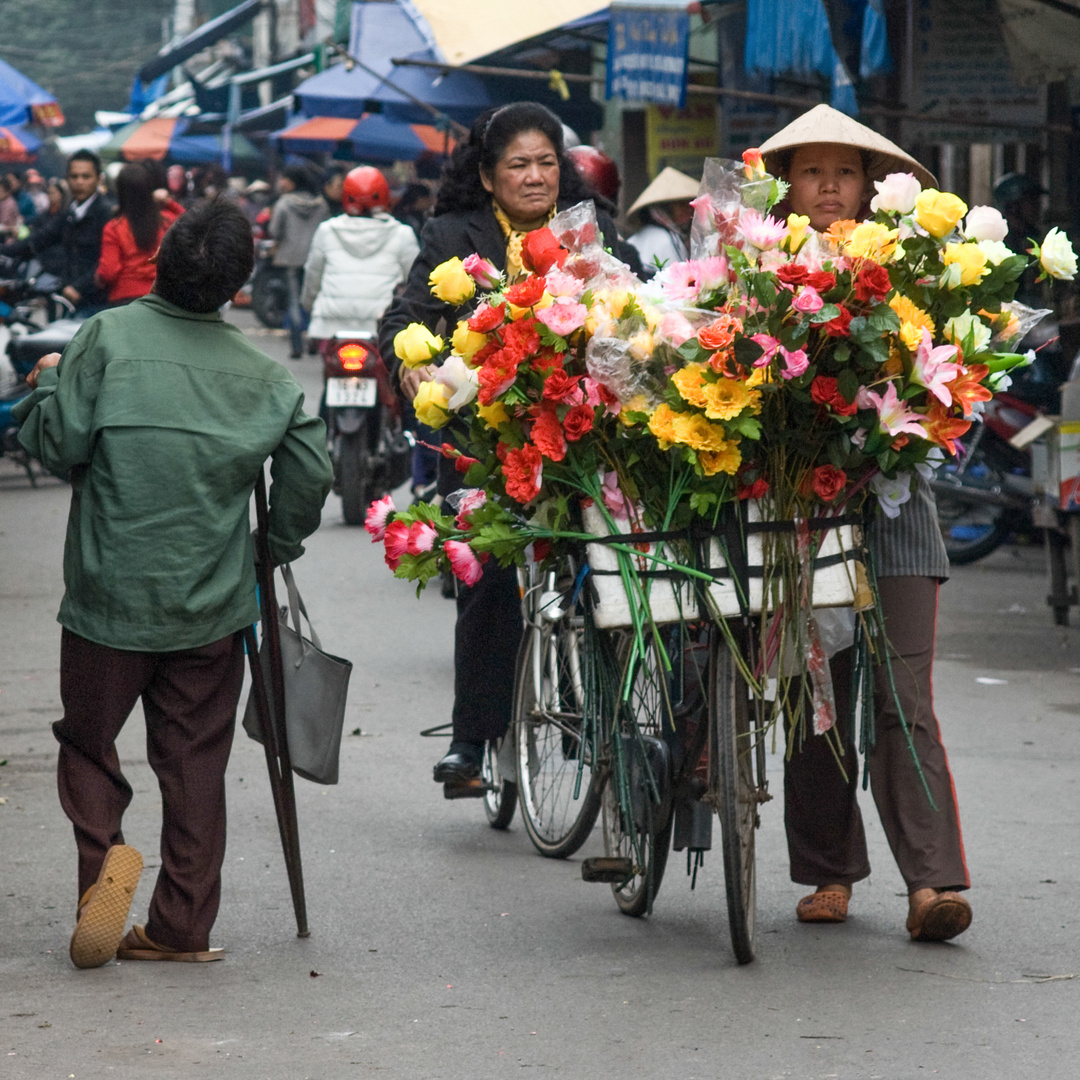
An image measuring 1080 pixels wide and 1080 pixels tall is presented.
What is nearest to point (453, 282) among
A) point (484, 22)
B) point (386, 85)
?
point (484, 22)

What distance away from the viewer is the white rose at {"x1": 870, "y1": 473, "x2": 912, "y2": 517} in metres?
4.15

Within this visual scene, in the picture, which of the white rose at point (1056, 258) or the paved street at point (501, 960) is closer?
the paved street at point (501, 960)

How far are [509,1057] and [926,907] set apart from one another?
1.13 m

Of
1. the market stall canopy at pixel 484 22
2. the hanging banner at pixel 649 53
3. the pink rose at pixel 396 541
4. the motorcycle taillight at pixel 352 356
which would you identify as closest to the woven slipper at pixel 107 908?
the pink rose at pixel 396 541

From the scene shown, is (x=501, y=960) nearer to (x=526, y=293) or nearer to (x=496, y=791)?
(x=496, y=791)

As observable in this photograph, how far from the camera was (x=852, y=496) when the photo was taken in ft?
13.7

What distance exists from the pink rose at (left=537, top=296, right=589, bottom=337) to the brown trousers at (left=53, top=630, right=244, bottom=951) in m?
1.11

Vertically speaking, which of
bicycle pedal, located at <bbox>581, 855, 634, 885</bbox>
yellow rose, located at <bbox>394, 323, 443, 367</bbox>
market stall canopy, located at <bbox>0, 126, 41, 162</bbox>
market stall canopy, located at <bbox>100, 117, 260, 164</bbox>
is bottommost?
bicycle pedal, located at <bbox>581, 855, 634, 885</bbox>

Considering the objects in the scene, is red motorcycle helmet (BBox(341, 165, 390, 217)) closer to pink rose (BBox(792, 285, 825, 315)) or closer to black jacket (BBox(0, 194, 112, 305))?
black jacket (BBox(0, 194, 112, 305))

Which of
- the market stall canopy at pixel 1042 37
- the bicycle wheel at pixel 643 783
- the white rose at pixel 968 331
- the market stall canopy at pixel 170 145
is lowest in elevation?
the bicycle wheel at pixel 643 783

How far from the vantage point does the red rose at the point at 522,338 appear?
3.96 m

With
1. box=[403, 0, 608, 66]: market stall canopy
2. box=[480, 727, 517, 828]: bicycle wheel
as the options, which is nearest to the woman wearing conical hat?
box=[480, 727, 517, 828]: bicycle wheel

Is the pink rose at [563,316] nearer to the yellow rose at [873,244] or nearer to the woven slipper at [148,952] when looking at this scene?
the yellow rose at [873,244]

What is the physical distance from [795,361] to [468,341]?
697mm
